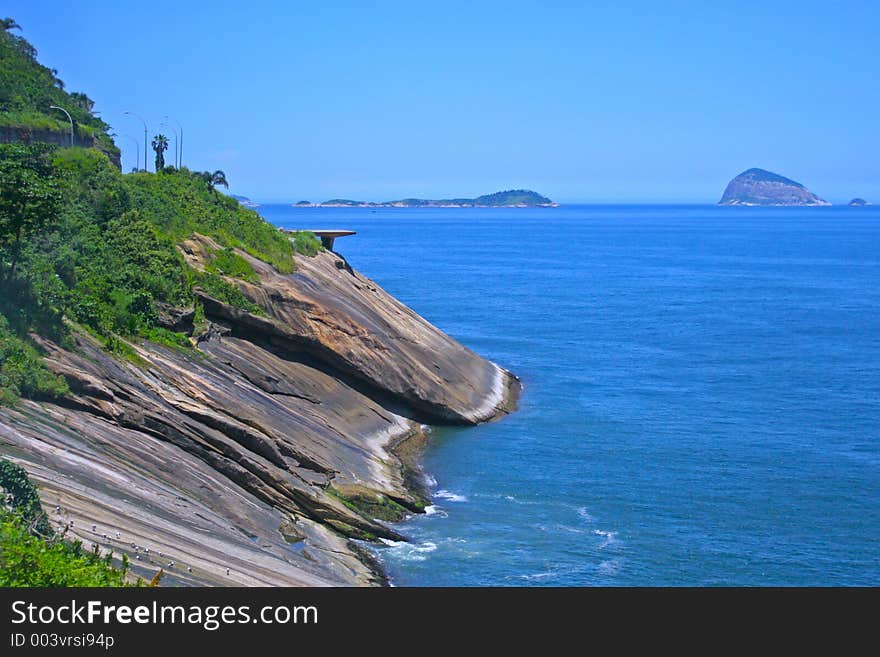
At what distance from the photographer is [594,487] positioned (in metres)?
46.2

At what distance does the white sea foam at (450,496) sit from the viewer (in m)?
45.4

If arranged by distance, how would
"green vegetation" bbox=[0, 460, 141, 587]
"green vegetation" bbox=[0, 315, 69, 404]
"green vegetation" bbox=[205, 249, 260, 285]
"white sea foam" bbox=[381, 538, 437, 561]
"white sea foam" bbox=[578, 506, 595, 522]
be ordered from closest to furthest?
"green vegetation" bbox=[0, 460, 141, 587] → "green vegetation" bbox=[0, 315, 69, 404] → "white sea foam" bbox=[381, 538, 437, 561] → "white sea foam" bbox=[578, 506, 595, 522] → "green vegetation" bbox=[205, 249, 260, 285]

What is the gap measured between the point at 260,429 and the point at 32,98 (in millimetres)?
35863

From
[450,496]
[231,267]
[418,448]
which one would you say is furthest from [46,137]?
[450,496]

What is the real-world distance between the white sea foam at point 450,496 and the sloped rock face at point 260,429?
1.45 meters

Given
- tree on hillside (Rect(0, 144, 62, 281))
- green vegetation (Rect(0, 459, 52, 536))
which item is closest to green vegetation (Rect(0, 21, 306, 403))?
tree on hillside (Rect(0, 144, 62, 281))

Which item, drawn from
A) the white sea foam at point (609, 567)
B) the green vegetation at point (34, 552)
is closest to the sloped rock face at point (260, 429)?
the green vegetation at point (34, 552)

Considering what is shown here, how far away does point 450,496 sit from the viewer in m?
45.9

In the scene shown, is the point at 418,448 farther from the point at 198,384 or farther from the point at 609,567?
the point at 609,567

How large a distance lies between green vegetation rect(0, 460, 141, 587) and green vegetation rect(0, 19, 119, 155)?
39.1 meters

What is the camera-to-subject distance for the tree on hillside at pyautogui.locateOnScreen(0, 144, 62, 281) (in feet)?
125

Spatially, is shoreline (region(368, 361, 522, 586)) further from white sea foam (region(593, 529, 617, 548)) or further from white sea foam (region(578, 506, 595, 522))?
white sea foam (region(593, 529, 617, 548))
